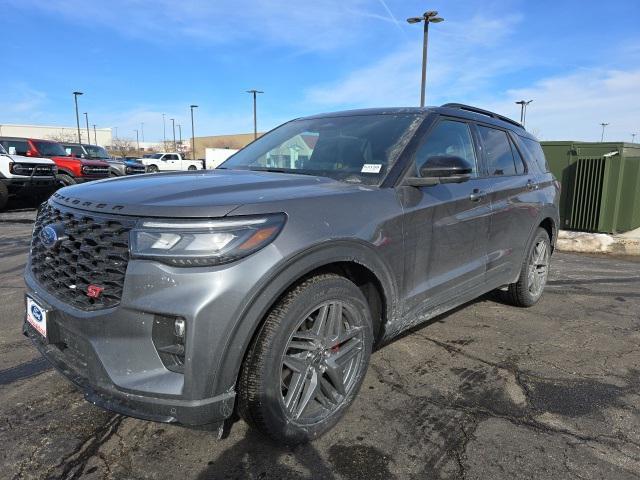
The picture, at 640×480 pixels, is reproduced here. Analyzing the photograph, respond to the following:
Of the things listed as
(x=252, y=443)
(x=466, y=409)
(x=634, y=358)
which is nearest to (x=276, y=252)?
(x=252, y=443)

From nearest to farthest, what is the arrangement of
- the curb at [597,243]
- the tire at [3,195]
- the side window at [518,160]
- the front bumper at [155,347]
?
the front bumper at [155,347], the side window at [518,160], the curb at [597,243], the tire at [3,195]

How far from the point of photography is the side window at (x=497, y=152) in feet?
13.4

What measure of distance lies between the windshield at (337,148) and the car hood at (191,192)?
0.27 m

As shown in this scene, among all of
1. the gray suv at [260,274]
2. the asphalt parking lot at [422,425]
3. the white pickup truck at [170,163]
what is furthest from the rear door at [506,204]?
the white pickup truck at [170,163]

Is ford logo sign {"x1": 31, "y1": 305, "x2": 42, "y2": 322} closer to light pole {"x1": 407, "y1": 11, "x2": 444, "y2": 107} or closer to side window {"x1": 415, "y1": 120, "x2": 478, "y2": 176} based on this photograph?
side window {"x1": 415, "y1": 120, "x2": 478, "y2": 176}

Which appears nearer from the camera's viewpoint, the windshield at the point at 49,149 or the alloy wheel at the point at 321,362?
the alloy wheel at the point at 321,362

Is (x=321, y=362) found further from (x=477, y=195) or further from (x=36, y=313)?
(x=477, y=195)

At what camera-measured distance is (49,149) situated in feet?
56.7

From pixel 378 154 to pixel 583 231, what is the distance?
7785mm

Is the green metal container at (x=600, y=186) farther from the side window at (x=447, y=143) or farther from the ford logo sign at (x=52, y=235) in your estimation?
the ford logo sign at (x=52, y=235)

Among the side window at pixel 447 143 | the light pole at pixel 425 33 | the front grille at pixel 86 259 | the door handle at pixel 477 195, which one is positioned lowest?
the front grille at pixel 86 259

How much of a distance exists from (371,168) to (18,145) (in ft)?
51.5

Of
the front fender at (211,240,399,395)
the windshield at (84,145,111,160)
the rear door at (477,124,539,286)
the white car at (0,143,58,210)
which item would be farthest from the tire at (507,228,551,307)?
the windshield at (84,145,111,160)

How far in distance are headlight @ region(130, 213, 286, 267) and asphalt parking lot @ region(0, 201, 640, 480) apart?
1.05m
